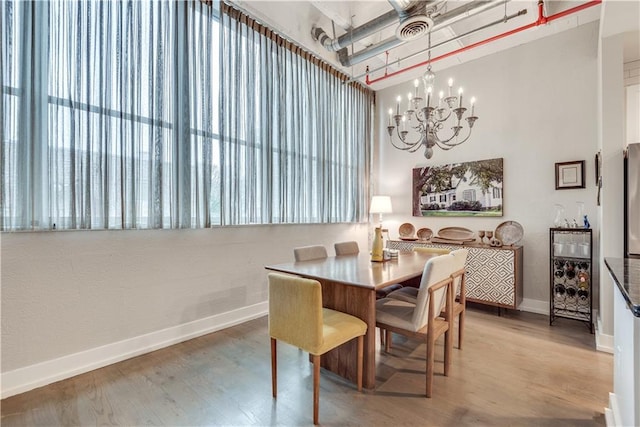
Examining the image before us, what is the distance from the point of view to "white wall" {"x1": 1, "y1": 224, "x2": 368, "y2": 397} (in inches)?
81.4

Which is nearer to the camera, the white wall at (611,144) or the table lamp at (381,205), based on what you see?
the white wall at (611,144)

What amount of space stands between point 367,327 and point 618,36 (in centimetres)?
342

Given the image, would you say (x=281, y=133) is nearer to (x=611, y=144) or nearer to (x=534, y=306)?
(x=611, y=144)

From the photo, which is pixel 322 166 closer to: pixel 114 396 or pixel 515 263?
pixel 515 263

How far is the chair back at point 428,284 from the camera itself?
6.25 ft

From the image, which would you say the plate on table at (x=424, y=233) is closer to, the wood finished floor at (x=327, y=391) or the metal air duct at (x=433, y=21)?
the wood finished floor at (x=327, y=391)

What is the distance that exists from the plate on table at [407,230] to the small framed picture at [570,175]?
6.22 feet

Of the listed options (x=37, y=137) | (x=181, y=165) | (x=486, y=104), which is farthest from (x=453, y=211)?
(x=37, y=137)

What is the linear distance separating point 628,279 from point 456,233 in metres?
2.97

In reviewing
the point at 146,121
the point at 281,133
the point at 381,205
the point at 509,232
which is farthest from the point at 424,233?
the point at 146,121

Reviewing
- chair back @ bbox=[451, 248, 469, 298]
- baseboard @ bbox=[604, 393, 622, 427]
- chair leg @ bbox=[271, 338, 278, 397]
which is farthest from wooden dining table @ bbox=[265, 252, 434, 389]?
baseboard @ bbox=[604, 393, 622, 427]

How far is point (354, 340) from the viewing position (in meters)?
2.12

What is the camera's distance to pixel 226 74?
3.14m

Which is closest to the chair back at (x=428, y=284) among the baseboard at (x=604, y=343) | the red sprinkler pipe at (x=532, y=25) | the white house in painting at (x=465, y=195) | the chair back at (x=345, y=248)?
the chair back at (x=345, y=248)
